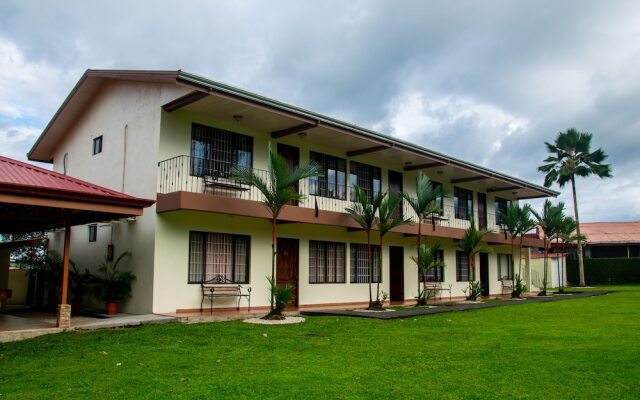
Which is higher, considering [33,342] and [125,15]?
[125,15]

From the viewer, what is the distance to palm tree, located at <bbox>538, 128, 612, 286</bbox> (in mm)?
37062

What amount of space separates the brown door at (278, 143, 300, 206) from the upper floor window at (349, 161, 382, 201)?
269 centimetres

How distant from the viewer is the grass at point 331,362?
658cm

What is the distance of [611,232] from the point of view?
46594mm

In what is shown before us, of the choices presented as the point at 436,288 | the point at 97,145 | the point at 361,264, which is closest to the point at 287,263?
the point at 361,264

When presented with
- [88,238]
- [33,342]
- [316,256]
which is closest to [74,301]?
[88,238]

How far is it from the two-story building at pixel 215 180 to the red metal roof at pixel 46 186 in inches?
79.6

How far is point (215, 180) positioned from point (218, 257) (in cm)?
219

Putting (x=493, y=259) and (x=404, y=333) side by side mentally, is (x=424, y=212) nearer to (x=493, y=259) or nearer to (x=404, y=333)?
(x=404, y=333)

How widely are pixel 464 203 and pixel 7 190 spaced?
20665 millimetres

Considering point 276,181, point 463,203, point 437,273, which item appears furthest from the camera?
point 463,203

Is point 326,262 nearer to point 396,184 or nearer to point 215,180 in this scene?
point 396,184

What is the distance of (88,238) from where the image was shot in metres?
17.4

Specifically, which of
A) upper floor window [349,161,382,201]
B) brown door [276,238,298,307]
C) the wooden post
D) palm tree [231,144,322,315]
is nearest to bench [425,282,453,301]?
upper floor window [349,161,382,201]
